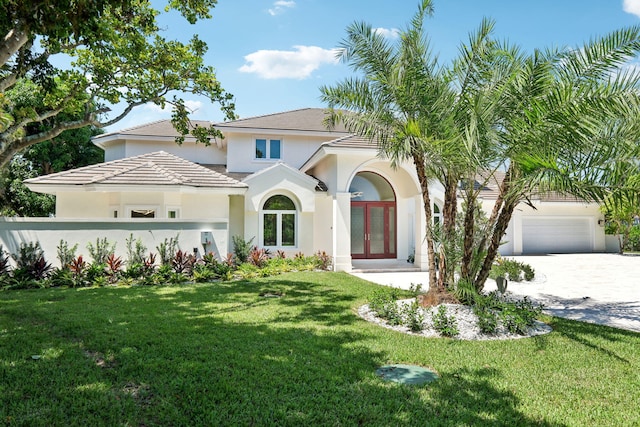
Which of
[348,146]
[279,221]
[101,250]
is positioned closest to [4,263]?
[101,250]

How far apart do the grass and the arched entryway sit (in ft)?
38.1

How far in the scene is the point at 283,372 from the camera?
5.52 meters

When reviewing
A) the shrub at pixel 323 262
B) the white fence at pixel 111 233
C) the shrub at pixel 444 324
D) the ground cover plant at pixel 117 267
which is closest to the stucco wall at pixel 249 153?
the white fence at pixel 111 233

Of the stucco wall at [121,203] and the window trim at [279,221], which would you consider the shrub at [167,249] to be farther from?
the window trim at [279,221]

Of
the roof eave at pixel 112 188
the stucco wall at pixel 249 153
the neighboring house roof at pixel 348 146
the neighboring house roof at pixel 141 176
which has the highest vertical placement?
the stucco wall at pixel 249 153

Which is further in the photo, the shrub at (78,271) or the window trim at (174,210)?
the window trim at (174,210)

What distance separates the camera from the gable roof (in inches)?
885

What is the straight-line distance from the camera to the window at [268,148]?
23.2 metres

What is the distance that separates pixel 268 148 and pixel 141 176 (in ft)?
27.7

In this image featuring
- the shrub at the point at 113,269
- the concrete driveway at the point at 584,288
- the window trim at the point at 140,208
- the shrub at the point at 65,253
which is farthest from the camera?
the window trim at the point at 140,208

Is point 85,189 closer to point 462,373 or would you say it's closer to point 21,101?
point 21,101

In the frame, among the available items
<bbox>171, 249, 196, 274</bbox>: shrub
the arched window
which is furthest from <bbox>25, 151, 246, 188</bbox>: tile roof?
<bbox>171, 249, 196, 274</bbox>: shrub

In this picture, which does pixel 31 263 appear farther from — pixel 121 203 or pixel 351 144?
pixel 351 144

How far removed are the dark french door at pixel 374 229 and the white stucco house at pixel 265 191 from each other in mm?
54
